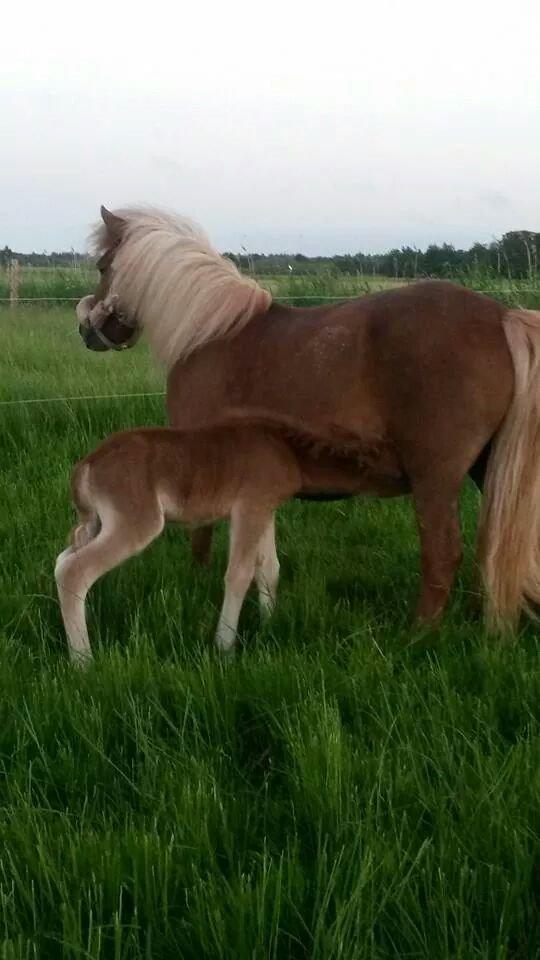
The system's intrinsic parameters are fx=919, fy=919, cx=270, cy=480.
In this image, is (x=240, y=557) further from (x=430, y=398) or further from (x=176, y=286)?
(x=176, y=286)

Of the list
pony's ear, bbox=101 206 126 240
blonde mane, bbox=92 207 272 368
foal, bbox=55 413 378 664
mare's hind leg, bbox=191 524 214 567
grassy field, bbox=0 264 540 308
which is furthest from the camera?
grassy field, bbox=0 264 540 308

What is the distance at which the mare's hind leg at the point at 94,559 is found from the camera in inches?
133

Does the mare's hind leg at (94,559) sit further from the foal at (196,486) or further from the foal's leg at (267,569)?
the foal's leg at (267,569)

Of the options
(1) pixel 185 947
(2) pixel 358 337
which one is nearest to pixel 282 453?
(2) pixel 358 337

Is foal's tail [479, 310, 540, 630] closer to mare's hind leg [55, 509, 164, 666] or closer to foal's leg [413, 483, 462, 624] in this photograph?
foal's leg [413, 483, 462, 624]

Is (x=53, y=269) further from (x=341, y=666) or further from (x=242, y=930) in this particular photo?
(x=242, y=930)

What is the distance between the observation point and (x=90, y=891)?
6.01 ft

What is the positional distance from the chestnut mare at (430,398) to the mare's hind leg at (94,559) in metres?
0.55

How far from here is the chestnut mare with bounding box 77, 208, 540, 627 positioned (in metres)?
3.54

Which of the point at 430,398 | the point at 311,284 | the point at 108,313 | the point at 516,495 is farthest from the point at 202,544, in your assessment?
the point at 311,284

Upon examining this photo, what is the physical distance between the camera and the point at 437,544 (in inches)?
144

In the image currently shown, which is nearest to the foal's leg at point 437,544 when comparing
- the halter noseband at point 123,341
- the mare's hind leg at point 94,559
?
the mare's hind leg at point 94,559

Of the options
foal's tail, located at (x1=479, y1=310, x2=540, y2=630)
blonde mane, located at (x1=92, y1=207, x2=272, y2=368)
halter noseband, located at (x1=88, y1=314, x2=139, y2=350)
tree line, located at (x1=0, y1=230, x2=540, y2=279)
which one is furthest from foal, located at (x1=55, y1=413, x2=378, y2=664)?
tree line, located at (x1=0, y1=230, x2=540, y2=279)

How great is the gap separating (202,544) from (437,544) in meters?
1.18
